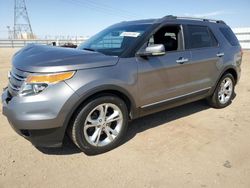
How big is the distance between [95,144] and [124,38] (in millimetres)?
1661

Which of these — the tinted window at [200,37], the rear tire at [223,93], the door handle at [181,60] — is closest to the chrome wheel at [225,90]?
the rear tire at [223,93]

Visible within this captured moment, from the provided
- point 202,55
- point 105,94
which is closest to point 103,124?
point 105,94

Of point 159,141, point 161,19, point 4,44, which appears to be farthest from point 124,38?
point 4,44

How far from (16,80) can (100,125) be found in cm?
119

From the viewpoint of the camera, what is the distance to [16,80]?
3191 millimetres

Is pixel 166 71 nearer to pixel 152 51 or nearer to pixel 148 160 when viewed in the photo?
pixel 152 51

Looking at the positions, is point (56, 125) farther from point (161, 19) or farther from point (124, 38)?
point (161, 19)

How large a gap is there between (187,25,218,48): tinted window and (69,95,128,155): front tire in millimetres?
1823

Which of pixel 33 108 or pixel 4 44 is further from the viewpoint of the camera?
pixel 4 44

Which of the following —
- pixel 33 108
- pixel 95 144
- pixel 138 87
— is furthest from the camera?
pixel 138 87

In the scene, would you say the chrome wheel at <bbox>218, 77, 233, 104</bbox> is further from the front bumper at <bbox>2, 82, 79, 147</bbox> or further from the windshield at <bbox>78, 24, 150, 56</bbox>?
the front bumper at <bbox>2, 82, 79, 147</bbox>

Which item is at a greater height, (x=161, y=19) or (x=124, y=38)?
(x=161, y=19)

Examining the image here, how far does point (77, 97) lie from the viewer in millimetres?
3045

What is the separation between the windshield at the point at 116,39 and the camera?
3.75 m
